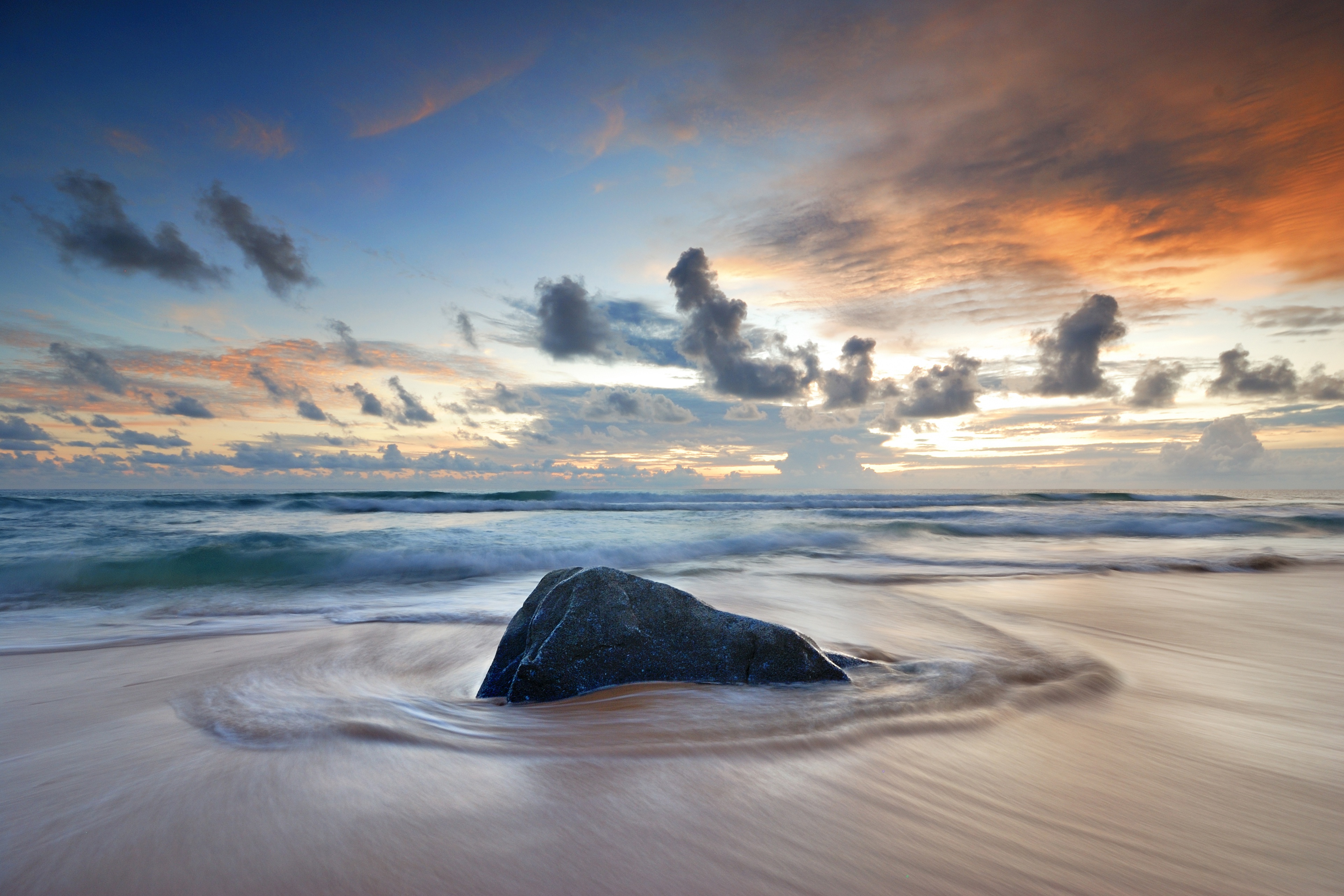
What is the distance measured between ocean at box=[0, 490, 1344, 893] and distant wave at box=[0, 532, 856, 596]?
0.99 metres

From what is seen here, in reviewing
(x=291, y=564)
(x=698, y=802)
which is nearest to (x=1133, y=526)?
(x=698, y=802)

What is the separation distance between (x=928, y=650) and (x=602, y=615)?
2281 millimetres

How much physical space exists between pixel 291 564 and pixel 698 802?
8.76m

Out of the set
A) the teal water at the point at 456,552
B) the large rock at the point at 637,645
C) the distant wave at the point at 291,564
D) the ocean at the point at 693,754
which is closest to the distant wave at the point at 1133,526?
the teal water at the point at 456,552

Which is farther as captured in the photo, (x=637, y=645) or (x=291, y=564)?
(x=291, y=564)

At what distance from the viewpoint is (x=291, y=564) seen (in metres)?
8.38

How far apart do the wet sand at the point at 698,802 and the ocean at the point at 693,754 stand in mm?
12

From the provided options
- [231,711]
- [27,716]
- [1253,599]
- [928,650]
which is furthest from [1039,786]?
[1253,599]

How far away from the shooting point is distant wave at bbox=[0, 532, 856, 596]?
7109 millimetres

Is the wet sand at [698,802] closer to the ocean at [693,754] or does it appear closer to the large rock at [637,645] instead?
the ocean at [693,754]

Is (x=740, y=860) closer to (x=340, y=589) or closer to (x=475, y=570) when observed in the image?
(x=340, y=589)

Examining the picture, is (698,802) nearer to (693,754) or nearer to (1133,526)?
(693,754)

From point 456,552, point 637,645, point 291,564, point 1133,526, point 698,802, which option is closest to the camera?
point 698,802

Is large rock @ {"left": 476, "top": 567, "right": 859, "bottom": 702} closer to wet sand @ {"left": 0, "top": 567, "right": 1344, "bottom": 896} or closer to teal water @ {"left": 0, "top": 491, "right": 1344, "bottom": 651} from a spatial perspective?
wet sand @ {"left": 0, "top": 567, "right": 1344, "bottom": 896}
